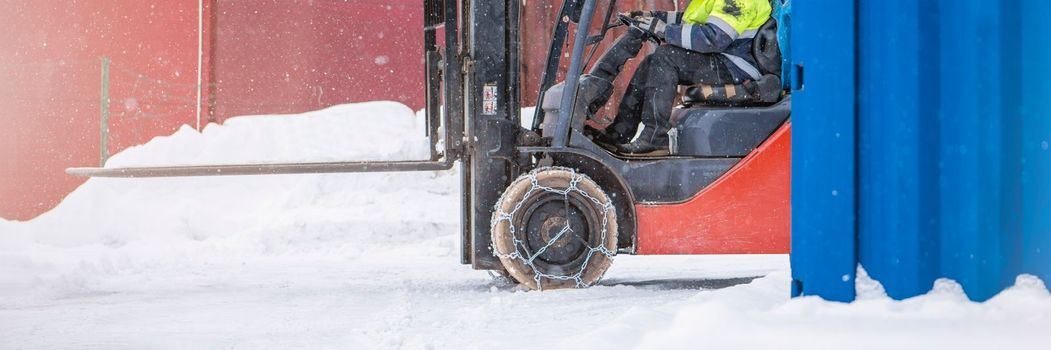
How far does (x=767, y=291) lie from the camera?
10.3 ft

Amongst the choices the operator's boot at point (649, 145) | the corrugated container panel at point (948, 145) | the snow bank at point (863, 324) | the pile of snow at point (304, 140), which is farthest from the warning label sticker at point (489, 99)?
the pile of snow at point (304, 140)

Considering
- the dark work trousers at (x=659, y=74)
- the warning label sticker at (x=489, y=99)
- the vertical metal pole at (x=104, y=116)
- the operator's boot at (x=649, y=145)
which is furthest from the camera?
the vertical metal pole at (x=104, y=116)

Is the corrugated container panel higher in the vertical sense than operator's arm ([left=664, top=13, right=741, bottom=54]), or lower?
lower

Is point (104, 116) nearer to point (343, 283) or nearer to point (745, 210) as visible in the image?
point (343, 283)

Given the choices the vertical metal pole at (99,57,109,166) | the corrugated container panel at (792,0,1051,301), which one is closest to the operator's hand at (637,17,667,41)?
the corrugated container panel at (792,0,1051,301)

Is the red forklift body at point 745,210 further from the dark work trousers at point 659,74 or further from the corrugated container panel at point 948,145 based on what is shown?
the corrugated container panel at point 948,145

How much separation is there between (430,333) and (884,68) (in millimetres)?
1943

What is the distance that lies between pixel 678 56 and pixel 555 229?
1051 millimetres

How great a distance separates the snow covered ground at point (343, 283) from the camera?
2504 mm

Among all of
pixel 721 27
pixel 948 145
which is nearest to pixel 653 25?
pixel 721 27

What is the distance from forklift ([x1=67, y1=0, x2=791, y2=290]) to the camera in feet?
16.9

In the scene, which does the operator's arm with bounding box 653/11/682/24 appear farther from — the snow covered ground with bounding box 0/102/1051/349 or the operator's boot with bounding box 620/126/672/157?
the snow covered ground with bounding box 0/102/1051/349

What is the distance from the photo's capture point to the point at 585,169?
5.41 meters

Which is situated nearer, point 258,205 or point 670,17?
point 670,17
